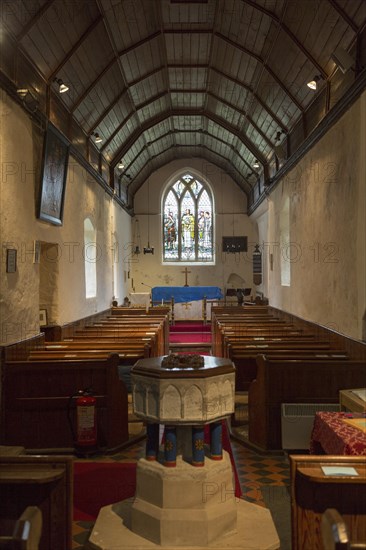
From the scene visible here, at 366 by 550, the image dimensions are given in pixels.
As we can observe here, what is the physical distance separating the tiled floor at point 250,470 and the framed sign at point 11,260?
8.07ft

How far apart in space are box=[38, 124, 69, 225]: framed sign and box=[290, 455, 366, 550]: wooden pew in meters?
5.63

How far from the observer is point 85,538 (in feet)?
12.0

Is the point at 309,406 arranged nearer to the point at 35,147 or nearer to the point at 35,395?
the point at 35,395

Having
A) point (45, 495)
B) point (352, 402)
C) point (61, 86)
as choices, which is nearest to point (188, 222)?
point (61, 86)

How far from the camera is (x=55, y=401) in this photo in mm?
5637

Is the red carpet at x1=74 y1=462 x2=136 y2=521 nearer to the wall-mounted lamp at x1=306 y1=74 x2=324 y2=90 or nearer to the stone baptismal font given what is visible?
the stone baptismal font

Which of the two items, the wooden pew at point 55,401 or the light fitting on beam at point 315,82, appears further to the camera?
the light fitting on beam at point 315,82

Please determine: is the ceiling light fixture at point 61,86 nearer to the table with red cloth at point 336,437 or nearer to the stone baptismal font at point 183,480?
the stone baptismal font at point 183,480

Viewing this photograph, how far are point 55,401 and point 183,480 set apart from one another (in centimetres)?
250

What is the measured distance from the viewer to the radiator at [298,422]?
5375mm

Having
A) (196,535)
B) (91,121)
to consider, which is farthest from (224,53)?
(196,535)

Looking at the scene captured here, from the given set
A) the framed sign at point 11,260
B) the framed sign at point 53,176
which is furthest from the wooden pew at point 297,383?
the framed sign at point 53,176

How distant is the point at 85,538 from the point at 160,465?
0.71 m

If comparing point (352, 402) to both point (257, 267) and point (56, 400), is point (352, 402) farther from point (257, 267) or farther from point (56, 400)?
point (257, 267)
